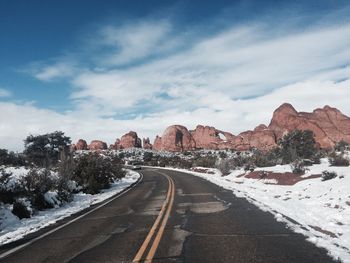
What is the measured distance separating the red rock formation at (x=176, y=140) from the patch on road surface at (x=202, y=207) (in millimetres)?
154333

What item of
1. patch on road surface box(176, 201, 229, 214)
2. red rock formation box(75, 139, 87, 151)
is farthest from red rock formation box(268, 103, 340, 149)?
red rock formation box(75, 139, 87, 151)

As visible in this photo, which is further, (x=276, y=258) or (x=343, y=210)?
(x=343, y=210)

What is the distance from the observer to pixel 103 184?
94.2 feet

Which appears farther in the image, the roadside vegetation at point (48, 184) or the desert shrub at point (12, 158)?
the desert shrub at point (12, 158)

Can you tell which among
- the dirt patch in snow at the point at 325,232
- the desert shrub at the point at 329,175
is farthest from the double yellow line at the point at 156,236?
the desert shrub at the point at 329,175

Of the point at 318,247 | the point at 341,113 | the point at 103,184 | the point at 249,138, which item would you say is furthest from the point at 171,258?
the point at 249,138

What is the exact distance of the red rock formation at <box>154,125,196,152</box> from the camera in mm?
172750

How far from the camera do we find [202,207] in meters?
15.3

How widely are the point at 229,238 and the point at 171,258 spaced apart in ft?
7.08

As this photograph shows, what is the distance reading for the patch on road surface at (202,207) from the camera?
557 inches

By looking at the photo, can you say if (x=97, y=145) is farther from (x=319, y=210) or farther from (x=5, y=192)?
(x=319, y=210)

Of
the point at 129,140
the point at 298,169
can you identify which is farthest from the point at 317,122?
the point at 129,140

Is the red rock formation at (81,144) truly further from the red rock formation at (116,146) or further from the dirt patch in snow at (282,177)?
the dirt patch in snow at (282,177)

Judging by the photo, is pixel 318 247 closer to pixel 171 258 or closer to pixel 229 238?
pixel 229 238
